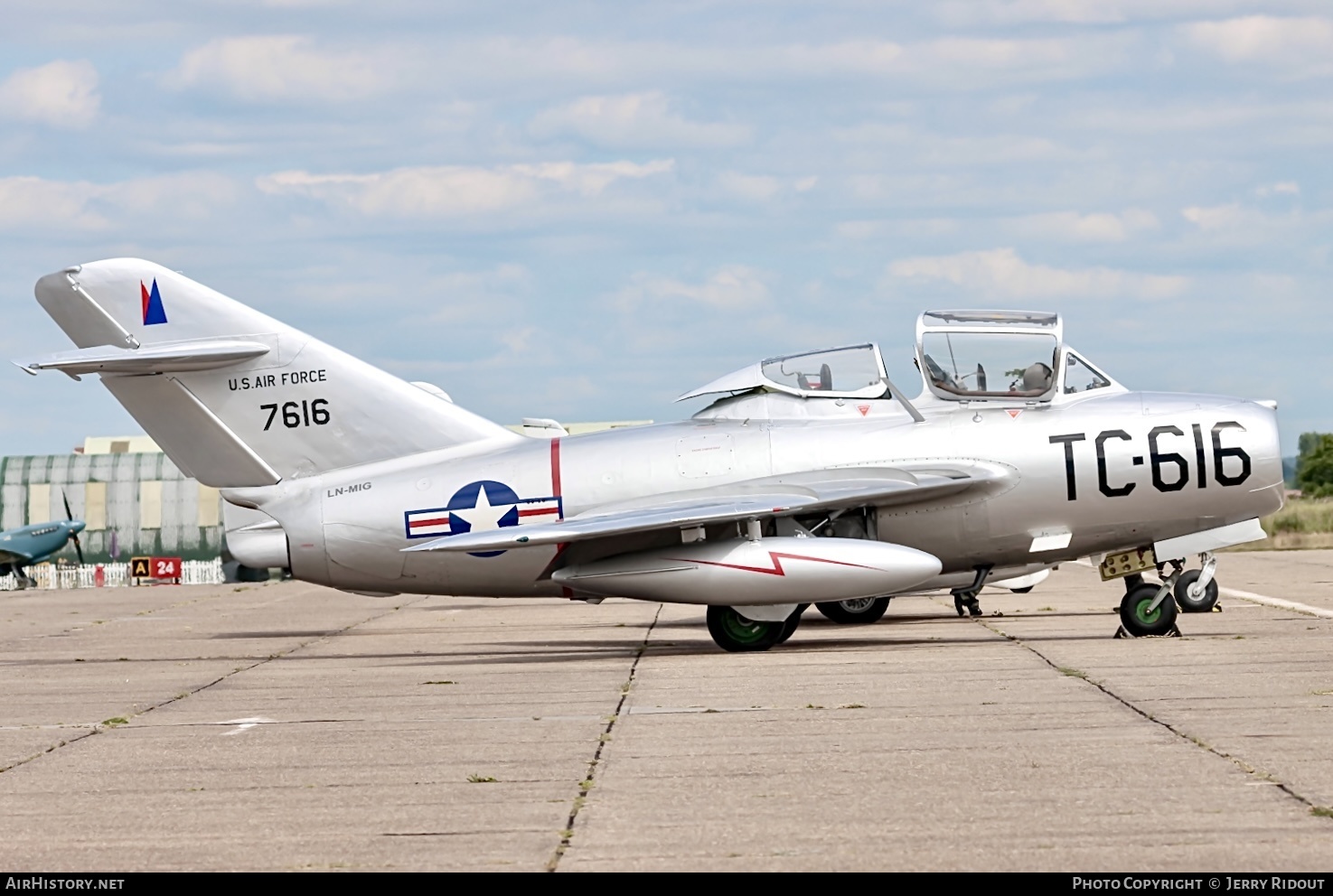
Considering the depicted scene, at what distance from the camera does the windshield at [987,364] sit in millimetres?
16609

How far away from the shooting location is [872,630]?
775 inches

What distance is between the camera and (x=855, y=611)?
21031 mm

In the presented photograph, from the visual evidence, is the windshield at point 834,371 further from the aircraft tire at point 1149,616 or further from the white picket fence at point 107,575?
the white picket fence at point 107,575

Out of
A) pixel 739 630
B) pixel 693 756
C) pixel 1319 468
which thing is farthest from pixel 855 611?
pixel 1319 468

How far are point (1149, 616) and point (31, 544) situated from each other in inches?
1844

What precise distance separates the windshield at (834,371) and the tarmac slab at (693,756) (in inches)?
107

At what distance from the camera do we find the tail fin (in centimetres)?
1752

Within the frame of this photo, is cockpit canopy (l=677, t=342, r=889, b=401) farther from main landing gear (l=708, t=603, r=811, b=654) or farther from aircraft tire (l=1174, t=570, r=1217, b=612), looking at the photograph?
aircraft tire (l=1174, t=570, r=1217, b=612)

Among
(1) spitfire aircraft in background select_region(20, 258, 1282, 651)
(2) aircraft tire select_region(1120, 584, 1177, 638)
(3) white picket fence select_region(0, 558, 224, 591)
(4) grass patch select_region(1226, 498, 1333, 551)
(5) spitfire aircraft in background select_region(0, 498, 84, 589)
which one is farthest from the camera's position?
(3) white picket fence select_region(0, 558, 224, 591)

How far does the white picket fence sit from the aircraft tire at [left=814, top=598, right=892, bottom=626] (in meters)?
40.3

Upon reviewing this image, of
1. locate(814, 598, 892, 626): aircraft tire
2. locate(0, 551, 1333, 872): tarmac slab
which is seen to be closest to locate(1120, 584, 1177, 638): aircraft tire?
locate(0, 551, 1333, 872): tarmac slab

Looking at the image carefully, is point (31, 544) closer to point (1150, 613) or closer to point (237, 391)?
point (237, 391)

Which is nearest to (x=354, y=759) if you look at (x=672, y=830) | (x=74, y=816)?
(x=74, y=816)

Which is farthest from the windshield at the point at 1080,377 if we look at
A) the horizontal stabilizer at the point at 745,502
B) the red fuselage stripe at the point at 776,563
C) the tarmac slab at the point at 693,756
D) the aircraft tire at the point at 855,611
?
the aircraft tire at the point at 855,611
